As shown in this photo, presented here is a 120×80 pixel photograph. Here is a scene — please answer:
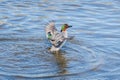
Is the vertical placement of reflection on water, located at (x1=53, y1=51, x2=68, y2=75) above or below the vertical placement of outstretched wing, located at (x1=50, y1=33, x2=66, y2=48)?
below

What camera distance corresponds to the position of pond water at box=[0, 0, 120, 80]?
407 inches

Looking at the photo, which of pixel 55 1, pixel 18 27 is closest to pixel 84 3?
pixel 55 1

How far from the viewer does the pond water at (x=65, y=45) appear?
33.9ft

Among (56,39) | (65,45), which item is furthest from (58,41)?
(65,45)

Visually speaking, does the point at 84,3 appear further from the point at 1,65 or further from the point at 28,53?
the point at 1,65

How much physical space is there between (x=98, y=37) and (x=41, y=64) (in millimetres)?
2812

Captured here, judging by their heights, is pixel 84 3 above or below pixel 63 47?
above

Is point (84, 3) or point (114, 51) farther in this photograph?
point (84, 3)

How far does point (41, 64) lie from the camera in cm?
1070

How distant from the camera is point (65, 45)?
40.3 feet

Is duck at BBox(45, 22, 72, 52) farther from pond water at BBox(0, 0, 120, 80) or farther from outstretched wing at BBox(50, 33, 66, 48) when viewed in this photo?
pond water at BBox(0, 0, 120, 80)

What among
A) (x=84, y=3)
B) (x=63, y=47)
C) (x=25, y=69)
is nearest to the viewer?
(x=25, y=69)

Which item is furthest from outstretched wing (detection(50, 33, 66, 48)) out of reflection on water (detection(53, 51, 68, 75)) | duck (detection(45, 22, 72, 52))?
reflection on water (detection(53, 51, 68, 75))

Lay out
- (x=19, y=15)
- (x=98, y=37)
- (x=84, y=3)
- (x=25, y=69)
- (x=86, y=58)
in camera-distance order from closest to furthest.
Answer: (x=25, y=69) < (x=86, y=58) < (x=98, y=37) < (x=19, y=15) < (x=84, y=3)
